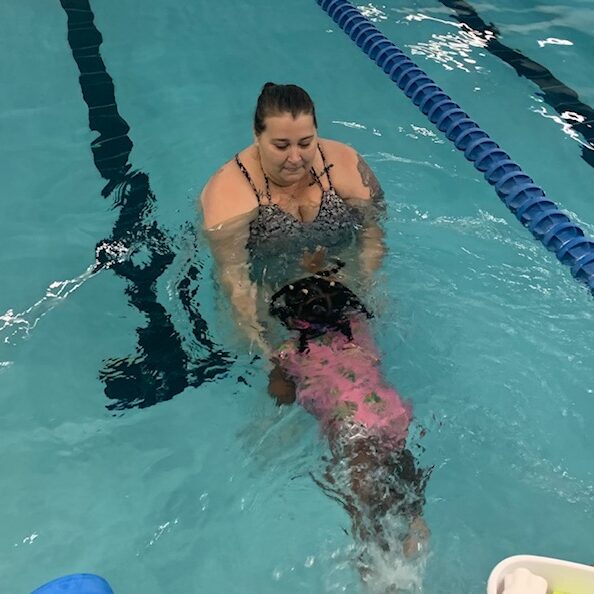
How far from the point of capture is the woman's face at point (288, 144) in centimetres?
267

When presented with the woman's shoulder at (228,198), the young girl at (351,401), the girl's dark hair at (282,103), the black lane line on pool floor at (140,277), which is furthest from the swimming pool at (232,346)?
the girl's dark hair at (282,103)

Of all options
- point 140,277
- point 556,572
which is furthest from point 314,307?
point 556,572

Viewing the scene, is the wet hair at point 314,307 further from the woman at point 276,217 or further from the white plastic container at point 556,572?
the white plastic container at point 556,572

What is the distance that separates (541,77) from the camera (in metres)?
4.93

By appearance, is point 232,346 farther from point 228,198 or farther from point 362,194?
point 362,194

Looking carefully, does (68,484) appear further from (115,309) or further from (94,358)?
(115,309)

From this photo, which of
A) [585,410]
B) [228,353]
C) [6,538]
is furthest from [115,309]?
[585,410]

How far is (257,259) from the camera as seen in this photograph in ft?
9.82

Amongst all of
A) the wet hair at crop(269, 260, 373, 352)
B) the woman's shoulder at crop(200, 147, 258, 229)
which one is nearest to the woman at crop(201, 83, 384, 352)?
the woman's shoulder at crop(200, 147, 258, 229)

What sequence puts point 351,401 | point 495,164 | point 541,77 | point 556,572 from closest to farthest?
point 556,572 < point 351,401 < point 495,164 < point 541,77

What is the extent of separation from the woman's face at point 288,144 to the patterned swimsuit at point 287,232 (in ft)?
0.58

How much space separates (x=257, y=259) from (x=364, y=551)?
1.25m

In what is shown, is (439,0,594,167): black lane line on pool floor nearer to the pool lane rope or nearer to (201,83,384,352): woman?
the pool lane rope

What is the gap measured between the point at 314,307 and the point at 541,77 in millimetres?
3197
